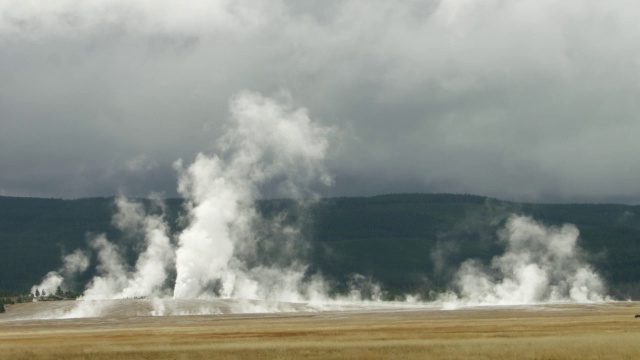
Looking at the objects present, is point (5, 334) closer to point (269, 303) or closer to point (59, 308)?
point (59, 308)

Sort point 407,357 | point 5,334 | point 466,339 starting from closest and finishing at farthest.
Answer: point 407,357 < point 466,339 < point 5,334

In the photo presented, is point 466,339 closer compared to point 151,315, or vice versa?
point 466,339

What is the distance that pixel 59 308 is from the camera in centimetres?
18838

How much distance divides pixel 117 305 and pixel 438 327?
284 feet

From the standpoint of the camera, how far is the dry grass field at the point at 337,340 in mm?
81625

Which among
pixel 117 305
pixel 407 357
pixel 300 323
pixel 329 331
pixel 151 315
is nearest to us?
pixel 407 357

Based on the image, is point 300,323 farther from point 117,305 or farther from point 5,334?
point 117,305

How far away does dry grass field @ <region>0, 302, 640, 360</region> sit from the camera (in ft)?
268

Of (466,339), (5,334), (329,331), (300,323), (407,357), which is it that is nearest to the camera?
(407,357)

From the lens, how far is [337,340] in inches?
3826

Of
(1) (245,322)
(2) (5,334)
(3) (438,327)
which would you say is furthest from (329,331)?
(2) (5,334)

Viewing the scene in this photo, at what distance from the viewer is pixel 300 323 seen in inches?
5271

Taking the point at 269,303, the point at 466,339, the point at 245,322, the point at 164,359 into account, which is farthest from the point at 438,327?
the point at 269,303

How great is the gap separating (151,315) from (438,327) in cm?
6924
